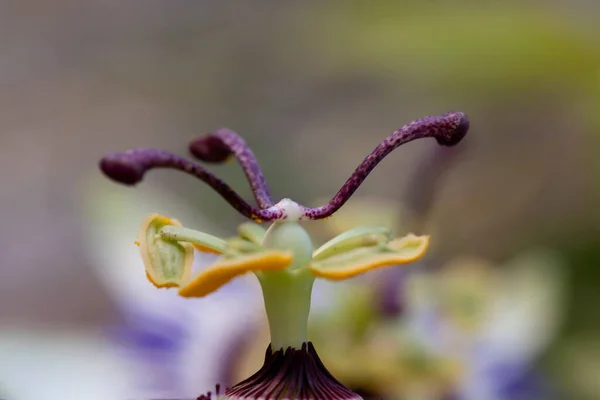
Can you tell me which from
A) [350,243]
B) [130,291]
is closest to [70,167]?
[130,291]

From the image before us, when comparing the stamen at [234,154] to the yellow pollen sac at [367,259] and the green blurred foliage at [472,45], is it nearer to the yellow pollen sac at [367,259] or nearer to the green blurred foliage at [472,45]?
the yellow pollen sac at [367,259]

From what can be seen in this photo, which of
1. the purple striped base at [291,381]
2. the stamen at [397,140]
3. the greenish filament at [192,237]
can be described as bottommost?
the purple striped base at [291,381]

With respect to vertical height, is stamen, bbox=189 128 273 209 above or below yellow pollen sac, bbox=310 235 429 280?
above

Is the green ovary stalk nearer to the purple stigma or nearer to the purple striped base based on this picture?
the purple striped base

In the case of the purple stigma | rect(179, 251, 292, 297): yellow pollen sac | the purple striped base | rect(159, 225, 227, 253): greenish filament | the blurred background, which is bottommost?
the purple striped base

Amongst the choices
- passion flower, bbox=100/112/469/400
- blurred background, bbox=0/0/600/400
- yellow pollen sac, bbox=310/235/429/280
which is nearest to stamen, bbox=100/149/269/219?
passion flower, bbox=100/112/469/400

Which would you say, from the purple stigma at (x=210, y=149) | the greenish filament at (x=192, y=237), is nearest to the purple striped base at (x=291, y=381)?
the greenish filament at (x=192, y=237)
